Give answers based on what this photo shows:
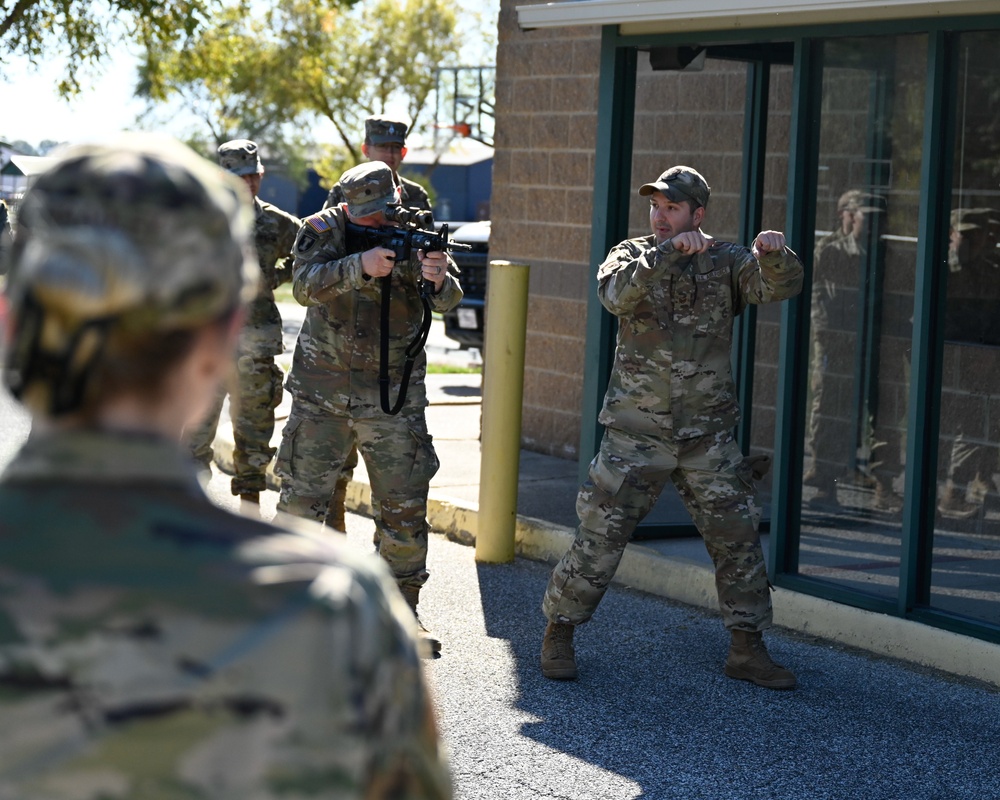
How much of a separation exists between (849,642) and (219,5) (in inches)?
427

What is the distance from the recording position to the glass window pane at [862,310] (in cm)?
648

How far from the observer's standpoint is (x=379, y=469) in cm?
618

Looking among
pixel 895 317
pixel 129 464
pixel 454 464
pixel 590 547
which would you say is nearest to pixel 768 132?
pixel 895 317

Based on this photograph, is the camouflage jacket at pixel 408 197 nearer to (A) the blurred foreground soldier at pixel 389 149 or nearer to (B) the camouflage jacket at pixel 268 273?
(A) the blurred foreground soldier at pixel 389 149

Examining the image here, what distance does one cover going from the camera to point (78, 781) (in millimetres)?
1414

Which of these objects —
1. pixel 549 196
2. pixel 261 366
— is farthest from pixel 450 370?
pixel 261 366

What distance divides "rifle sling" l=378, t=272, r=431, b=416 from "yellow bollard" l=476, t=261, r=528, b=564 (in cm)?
136

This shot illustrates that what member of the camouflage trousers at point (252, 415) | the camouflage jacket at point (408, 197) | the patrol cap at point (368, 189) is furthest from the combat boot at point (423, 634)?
the camouflage trousers at point (252, 415)

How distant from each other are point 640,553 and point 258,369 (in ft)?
7.95

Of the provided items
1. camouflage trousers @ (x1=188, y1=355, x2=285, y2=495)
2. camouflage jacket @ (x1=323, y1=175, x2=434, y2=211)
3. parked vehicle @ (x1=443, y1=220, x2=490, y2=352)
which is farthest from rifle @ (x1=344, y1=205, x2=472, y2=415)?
parked vehicle @ (x1=443, y1=220, x2=490, y2=352)

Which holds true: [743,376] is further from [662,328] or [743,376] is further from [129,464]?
[129,464]

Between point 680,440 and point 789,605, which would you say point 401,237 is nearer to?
point 680,440

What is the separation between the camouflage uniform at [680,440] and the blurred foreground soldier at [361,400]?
0.73 m

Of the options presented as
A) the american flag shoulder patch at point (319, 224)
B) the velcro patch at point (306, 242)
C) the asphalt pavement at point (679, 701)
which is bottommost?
the asphalt pavement at point (679, 701)
